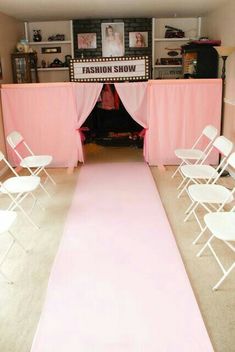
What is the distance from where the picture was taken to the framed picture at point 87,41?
717cm

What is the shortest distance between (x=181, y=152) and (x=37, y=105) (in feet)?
7.39

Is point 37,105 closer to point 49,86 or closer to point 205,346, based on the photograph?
point 49,86

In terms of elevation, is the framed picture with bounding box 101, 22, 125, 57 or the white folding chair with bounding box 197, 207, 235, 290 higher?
the framed picture with bounding box 101, 22, 125, 57

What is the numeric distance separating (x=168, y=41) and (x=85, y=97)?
2593 millimetres

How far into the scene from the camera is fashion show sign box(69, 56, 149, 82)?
5.80m

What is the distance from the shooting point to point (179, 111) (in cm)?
559

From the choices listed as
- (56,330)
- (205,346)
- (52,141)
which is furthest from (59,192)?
(205,346)

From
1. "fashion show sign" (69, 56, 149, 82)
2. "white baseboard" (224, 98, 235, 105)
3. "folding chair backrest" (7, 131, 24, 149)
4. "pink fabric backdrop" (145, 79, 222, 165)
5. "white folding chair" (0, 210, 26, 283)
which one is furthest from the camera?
"fashion show sign" (69, 56, 149, 82)

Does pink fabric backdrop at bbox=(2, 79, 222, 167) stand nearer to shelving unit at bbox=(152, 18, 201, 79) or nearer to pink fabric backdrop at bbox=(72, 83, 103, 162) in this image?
pink fabric backdrop at bbox=(72, 83, 103, 162)

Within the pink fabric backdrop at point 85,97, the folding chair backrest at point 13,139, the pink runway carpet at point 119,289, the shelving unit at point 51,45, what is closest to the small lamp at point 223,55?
the pink fabric backdrop at point 85,97

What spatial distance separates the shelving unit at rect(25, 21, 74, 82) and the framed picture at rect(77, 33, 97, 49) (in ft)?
0.55

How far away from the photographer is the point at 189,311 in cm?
248

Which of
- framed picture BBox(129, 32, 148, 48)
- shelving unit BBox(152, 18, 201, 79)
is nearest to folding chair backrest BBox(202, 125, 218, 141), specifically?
shelving unit BBox(152, 18, 201, 79)

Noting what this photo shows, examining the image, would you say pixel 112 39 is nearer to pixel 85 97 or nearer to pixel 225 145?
pixel 85 97
